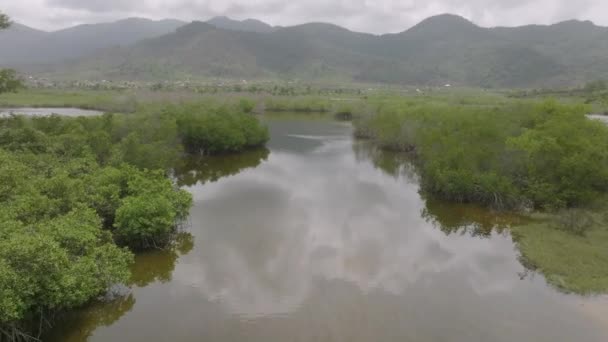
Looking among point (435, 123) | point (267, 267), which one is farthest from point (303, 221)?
point (435, 123)

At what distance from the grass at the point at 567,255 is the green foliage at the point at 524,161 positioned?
142 inches

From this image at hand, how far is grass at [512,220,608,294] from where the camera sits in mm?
21531

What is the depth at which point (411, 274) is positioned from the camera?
2345 centimetres

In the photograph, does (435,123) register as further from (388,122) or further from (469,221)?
(469,221)

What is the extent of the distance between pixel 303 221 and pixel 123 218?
1209 centimetres

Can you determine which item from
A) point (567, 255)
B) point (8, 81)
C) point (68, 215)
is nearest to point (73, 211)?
point (68, 215)

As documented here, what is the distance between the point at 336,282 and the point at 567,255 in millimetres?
12730

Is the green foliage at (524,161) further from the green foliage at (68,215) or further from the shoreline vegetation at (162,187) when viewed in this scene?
the green foliage at (68,215)

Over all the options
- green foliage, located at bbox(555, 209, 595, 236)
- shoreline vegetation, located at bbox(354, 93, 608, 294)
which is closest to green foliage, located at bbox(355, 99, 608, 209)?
shoreline vegetation, located at bbox(354, 93, 608, 294)

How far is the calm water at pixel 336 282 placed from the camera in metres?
18.2

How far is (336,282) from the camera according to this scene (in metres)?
22.2

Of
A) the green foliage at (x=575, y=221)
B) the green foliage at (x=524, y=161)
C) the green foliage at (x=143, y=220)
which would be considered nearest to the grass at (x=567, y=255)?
the green foliage at (x=575, y=221)

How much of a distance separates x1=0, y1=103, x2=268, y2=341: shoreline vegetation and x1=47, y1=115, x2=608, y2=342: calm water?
1926mm

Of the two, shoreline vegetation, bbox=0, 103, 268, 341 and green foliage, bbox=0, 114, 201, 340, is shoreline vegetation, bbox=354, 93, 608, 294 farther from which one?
green foliage, bbox=0, 114, 201, 340
